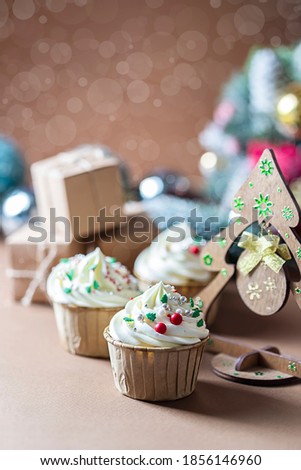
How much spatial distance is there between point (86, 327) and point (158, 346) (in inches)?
20.6

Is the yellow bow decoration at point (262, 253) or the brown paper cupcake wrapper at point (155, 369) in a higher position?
the yellow bow decoration at point (262, 253)

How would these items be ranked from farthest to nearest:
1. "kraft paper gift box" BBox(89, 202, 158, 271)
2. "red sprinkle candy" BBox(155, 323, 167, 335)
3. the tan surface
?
"kraft paper gift box" BBox(89, 202, 158, 271) → "red sprinkle candy" BBox(155, 323, 167, 335) → the tan surface

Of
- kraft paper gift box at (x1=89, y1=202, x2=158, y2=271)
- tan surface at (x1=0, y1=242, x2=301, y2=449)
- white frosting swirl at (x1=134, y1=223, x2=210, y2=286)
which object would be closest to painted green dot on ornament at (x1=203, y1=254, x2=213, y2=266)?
white frosting swirl at (x1=134, y1=223, x2=210, y2=286)

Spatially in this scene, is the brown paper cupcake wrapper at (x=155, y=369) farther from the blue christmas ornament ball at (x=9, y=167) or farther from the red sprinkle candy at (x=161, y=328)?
the blue christmas ornament ball at (x=9, y=167)

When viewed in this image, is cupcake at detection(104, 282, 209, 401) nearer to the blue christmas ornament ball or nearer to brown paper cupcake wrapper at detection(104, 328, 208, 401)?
brown paper cupcake wrapper at detection(104, 328, 208, 401)

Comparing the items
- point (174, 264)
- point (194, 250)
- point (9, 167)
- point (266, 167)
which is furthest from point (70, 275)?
point (9, 167)

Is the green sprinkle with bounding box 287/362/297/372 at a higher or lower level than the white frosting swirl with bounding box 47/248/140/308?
lower

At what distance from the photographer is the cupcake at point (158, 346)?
7.58 feet

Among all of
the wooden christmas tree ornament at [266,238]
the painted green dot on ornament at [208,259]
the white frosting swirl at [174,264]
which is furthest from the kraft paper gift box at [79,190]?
the wooden christmas tree ornament at [266,238]

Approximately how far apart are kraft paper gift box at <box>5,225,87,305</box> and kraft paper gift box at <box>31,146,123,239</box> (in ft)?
0.30

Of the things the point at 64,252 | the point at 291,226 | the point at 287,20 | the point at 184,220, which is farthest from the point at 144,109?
the point at 291,226

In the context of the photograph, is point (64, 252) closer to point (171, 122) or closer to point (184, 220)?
point (184, 220)

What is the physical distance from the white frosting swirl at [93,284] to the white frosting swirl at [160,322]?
0.29 m

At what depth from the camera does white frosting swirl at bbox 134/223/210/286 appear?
3055 millimetres
